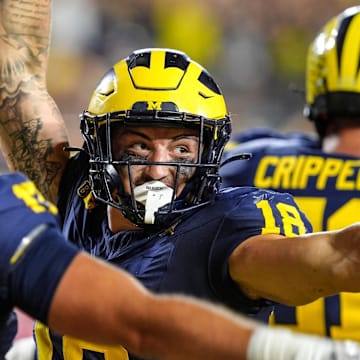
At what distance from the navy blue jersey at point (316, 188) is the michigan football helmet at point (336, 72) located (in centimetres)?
20

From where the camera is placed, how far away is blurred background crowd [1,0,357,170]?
752 cm

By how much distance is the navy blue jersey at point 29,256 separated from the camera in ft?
5.14

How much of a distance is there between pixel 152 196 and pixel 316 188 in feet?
3.69

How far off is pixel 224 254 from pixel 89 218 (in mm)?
507

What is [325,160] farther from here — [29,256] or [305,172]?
[29,256]

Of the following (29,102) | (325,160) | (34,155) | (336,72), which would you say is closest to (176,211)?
(34,155)

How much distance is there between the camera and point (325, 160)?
3.32m

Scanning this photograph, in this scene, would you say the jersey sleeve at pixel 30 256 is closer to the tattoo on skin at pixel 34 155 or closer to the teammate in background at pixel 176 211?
the teammate in background at pixel 176 211

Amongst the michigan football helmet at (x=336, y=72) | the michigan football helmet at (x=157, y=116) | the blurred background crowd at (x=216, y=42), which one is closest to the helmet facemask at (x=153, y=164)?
the michigan football helmet at (x=157, y=116)

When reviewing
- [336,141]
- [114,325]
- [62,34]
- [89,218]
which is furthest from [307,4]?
[114,325]

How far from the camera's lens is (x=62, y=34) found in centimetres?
750

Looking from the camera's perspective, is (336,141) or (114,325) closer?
(114,325)

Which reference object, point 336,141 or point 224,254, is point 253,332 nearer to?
point 224,254

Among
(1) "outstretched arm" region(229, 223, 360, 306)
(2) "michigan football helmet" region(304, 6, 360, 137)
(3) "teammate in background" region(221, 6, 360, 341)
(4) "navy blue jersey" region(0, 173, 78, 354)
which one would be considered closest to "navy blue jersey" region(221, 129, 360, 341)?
(3) "teammate in background" region(221, 6, 360, 341)
